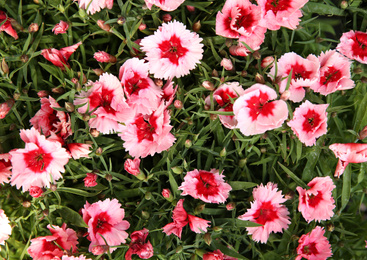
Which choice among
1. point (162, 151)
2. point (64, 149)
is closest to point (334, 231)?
point (162, 151)

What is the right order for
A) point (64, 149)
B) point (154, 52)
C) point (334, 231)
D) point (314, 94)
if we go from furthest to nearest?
point (334, 231), point (314, 94), point (154, 52), point (64, 149)

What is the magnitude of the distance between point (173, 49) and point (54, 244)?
1219mm

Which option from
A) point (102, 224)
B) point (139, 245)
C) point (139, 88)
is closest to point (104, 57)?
point (139, 88)

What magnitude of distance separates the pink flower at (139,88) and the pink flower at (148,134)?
0.05 meters

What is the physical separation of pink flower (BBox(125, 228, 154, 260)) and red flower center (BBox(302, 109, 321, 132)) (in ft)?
3.25

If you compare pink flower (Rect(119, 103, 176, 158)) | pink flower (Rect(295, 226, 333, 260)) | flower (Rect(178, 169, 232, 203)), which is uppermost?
pink flower (Rect(119, 103, 176, 158))

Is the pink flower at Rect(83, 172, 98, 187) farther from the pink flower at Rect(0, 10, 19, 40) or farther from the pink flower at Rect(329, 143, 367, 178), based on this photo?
the pink flower at Rect(329, 143, 367, 178)

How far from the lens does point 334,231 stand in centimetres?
208

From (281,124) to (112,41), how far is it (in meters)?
1.04

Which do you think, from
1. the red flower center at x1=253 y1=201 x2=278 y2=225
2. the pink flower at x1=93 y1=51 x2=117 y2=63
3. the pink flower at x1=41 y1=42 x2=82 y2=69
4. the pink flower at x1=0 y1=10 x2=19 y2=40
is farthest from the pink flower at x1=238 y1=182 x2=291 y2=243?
the pink flower at x1=0 y1=10 x2=19 y2=40

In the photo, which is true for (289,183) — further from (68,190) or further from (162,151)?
(68,190)

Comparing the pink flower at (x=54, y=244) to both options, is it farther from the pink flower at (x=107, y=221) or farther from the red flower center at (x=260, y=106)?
the red flower center at (x=260, y=106)

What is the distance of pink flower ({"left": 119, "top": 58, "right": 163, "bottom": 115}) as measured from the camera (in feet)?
5.76

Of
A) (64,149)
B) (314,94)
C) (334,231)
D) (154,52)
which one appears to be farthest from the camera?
(334,231)
